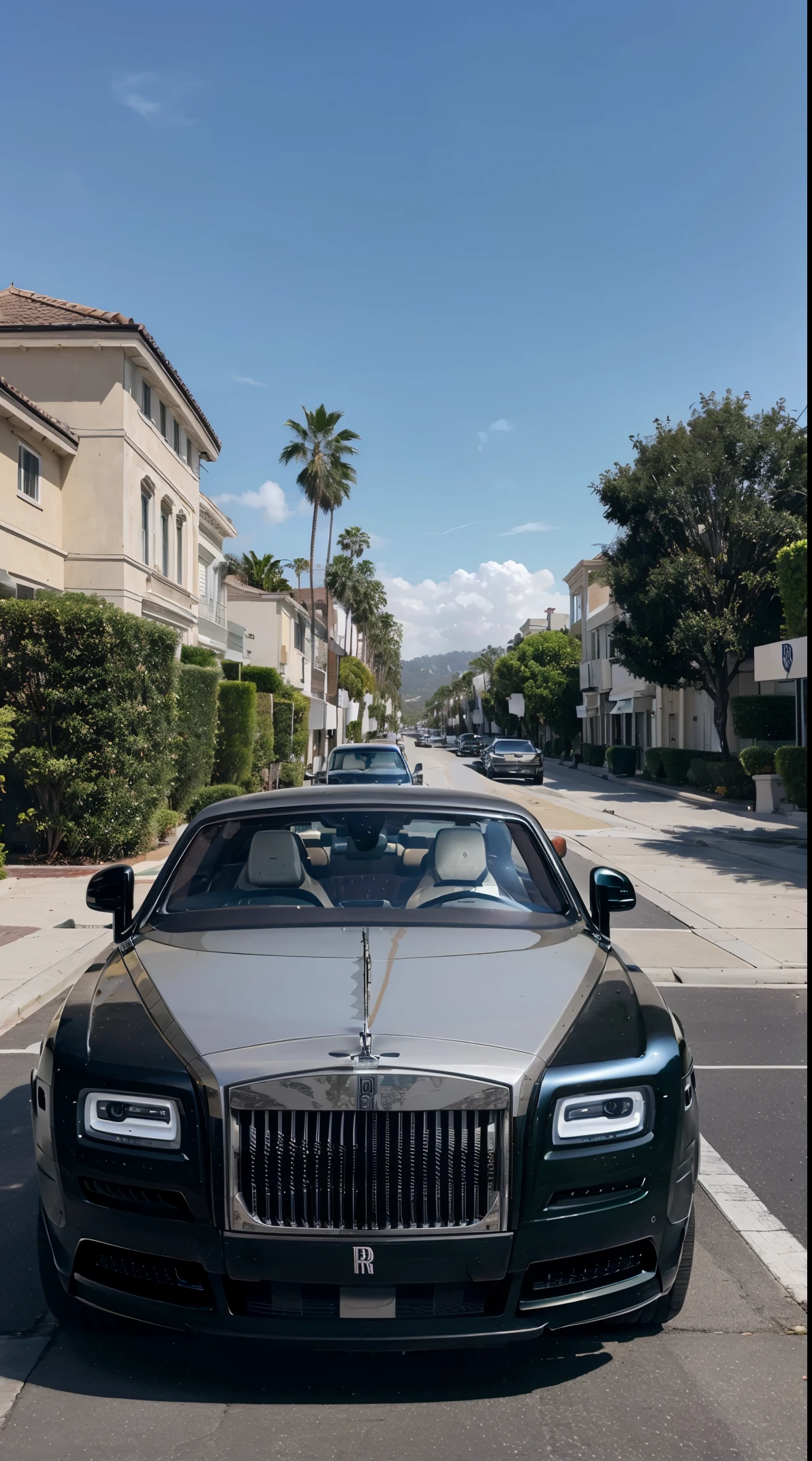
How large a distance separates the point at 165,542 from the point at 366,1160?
86.1 feet

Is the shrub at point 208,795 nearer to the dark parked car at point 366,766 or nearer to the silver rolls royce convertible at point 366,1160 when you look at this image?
the dark parked car at point 366,766

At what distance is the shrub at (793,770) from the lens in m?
21.0

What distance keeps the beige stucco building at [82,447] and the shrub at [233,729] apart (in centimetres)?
282

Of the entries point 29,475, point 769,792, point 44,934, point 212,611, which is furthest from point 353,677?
point 44,934

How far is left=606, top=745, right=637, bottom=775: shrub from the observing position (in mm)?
Result: 42625

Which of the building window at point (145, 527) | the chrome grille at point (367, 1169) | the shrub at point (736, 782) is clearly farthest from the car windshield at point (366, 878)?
the shrub at point (736, 782)

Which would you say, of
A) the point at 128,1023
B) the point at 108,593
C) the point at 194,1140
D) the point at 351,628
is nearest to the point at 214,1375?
the point at 194,1140

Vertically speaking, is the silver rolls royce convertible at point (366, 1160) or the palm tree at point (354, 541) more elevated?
the palm tree at point (354, 541)

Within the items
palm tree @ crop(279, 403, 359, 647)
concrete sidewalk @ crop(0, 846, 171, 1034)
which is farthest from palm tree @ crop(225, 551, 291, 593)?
concrete sidewalk @ crop(0, 846, 171, 1034)

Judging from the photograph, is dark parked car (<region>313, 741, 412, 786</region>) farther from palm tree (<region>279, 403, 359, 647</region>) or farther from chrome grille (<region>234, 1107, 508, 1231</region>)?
palm tree (<region>279, 403, 359, 647</region>)

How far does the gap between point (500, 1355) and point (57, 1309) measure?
1.30 metres

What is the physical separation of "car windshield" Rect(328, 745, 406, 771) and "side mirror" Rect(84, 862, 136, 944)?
12.0 metres

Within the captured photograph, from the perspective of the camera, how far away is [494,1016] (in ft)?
10.1

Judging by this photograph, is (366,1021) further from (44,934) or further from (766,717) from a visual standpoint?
(766,717)
